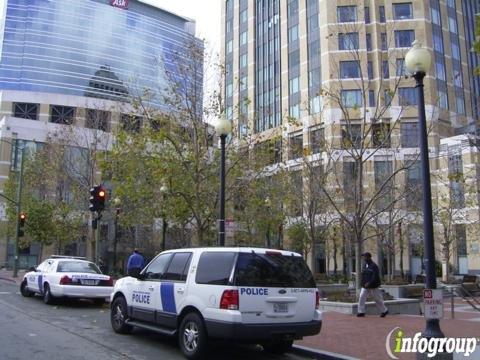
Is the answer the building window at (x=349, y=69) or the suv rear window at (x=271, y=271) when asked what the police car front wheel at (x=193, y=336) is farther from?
the building window at (x=349, y=69)

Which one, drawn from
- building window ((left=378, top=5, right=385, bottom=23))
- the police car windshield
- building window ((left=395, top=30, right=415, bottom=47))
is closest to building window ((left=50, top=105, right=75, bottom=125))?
building window ((left=378, top=5, right=385, bottom=23))

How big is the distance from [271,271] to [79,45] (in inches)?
2898

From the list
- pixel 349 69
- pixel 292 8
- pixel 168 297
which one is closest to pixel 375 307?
pixel 168 297

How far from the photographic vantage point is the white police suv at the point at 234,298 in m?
8.43

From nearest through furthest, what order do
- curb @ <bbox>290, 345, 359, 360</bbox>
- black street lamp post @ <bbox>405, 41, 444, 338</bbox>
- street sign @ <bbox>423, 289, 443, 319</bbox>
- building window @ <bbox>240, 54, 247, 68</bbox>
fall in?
1. street sign @ <bbox>423, 289, 443, 319</bbox>
2. black street lamp post @ <bbox>405, 41, 444, 338</bbox>
3. curb @ <bbox>290, 345, 359, 360</bbox>
4. building window @ <bbox>240, 54, 247, 68</bbox>

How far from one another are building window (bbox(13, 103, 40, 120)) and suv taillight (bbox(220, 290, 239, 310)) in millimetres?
57099

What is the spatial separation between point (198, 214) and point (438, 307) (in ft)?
37.4

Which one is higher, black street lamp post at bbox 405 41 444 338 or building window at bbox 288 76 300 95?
building window at bbox 288 76 300 95

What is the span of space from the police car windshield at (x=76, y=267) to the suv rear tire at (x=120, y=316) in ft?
19.6

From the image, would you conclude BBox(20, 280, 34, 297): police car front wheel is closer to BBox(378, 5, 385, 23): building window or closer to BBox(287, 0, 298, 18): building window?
BBox(378, 5, 385, 23): building window

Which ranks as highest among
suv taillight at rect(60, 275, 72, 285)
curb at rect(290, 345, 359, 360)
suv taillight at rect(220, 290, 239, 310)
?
suv taillight at rect(60, 275, 72, 285)

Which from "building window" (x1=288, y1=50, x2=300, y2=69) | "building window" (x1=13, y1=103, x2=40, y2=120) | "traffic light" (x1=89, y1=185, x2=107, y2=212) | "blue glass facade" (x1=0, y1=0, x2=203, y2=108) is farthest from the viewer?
"blue glass facade" (x1=0, y1=0, x2=203, y2=108)

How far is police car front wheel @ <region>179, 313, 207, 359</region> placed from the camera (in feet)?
28.2

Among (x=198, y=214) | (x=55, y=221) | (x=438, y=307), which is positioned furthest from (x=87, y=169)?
(x=438, y=307)
